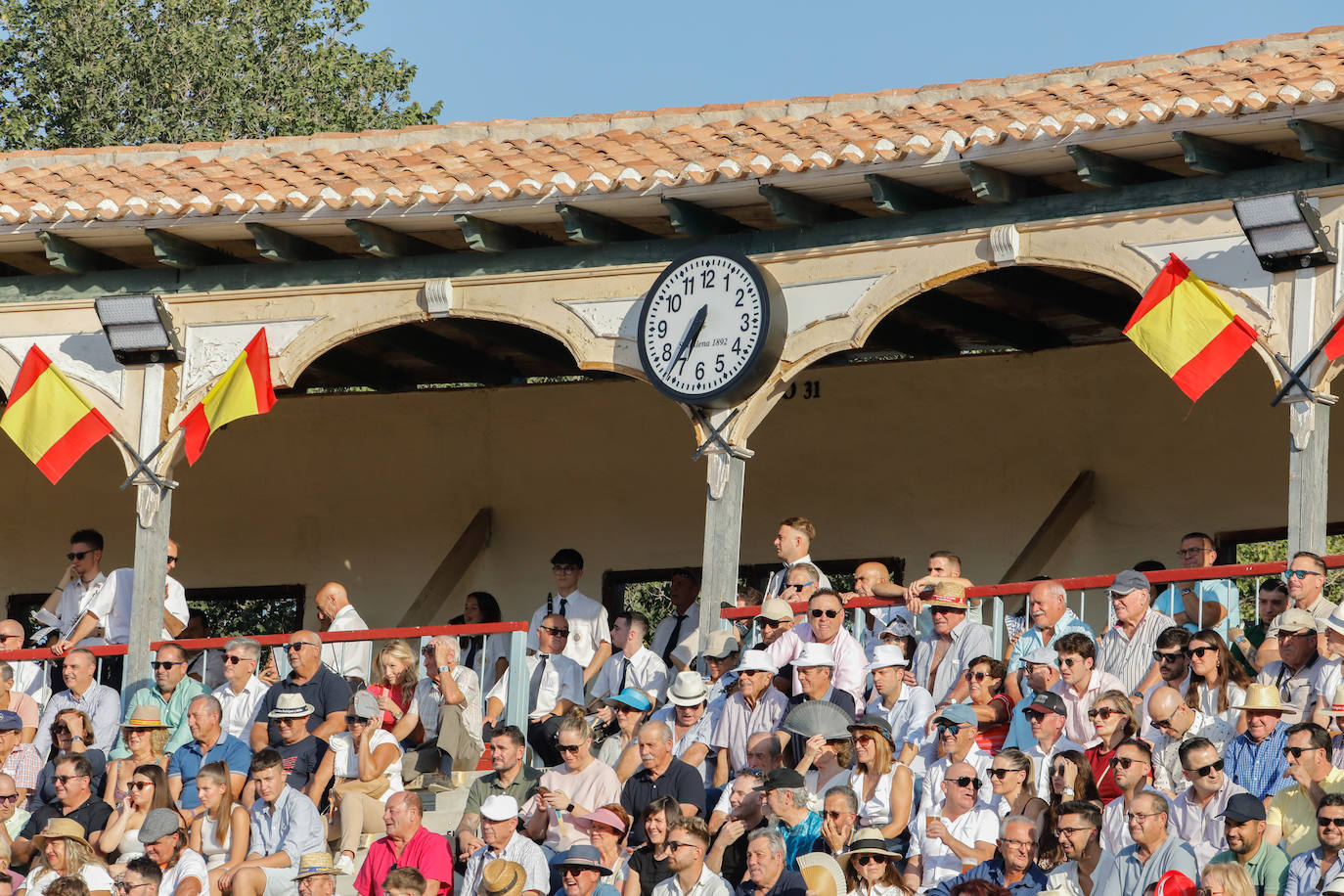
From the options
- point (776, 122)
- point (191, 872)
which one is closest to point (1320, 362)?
point (776, 122)

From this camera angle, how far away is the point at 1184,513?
53.3 ft

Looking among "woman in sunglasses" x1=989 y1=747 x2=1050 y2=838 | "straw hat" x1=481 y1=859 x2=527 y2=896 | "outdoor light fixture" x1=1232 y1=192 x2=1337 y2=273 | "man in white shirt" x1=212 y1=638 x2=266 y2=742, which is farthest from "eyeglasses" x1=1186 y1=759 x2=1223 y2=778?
"man in white shirt" x1=212 y1=638 x2=266 y2=742

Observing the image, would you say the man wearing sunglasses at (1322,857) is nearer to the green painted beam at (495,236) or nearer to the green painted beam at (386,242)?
the green painted beam at (495,236)

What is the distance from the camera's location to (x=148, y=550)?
15.2 meters

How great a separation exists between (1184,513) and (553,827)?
21.1ft

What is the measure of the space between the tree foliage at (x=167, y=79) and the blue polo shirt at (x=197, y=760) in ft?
64.4

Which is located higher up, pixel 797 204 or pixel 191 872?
pixel 797 204

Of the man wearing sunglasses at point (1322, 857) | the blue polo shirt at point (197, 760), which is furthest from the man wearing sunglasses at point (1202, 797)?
the blue polo shirt at point (197, 760)

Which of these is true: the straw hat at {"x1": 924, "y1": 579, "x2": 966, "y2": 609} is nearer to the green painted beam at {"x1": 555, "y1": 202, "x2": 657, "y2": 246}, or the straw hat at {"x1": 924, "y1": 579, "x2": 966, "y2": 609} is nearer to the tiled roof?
the tiled roof

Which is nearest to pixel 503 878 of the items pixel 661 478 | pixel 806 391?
pixel 661 478

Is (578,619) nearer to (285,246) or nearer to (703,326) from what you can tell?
(703,326)

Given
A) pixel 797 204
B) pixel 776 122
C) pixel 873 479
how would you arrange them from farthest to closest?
pixel 873 479, pixel 776 122, pixel 797 204

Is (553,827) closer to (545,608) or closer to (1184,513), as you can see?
(545,608)

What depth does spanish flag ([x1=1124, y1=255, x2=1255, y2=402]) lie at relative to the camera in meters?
12.7
